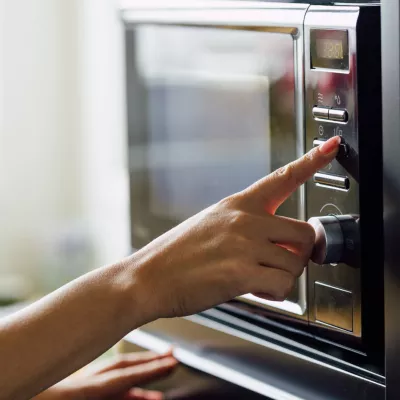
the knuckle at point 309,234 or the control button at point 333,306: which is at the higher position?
the knuckle at point 309,234

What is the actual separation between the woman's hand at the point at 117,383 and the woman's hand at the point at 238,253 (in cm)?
21

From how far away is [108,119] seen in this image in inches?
71.9

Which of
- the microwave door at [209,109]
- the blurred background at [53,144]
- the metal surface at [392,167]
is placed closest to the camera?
the metal surface at [392,167]

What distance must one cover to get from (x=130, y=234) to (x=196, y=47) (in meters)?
0.23

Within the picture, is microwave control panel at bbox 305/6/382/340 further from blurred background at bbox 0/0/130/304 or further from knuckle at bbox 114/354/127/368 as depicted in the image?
blurred background at bbox 0/0/130/304

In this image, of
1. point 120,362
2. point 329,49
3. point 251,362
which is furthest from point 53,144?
point 329,49

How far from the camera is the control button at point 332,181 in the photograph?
20.6 inches

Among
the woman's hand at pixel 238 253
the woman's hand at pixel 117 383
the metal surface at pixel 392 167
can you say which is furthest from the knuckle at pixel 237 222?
the woman's hand at pixel 117 383

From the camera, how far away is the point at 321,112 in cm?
54

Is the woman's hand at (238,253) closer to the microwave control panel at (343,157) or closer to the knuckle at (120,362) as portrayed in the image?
the microwave control panel at (343,157)

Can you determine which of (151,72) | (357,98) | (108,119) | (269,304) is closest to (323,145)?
(357,98)

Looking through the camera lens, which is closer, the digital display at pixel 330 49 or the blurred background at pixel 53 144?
the digital display at pixel 330 49

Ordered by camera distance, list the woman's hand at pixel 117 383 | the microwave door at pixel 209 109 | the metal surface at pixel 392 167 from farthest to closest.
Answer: the woman's hand at pixel 117 383 < the microwave door at pixel 209 109 < the metal surface at pixel 392 167

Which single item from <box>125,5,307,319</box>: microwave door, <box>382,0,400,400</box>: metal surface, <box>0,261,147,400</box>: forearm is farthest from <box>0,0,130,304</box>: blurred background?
<box>382,0,400,400</box>: metal surface
